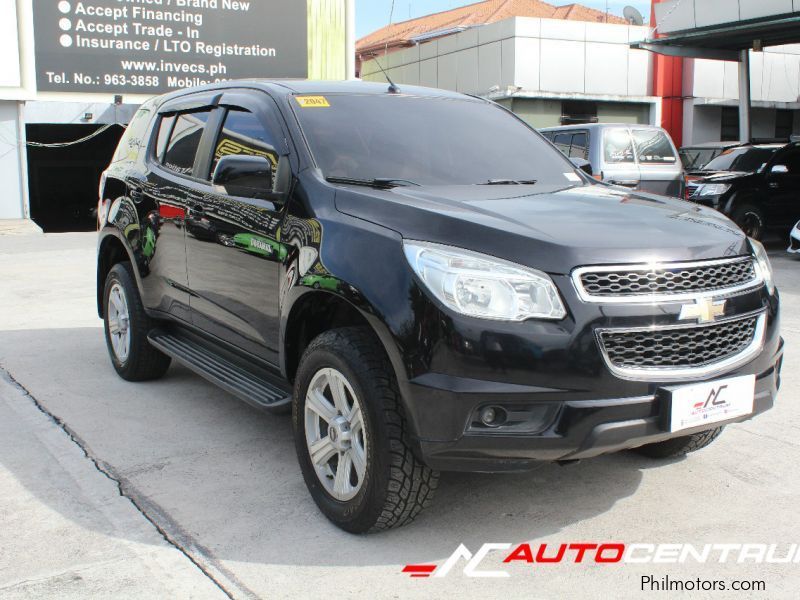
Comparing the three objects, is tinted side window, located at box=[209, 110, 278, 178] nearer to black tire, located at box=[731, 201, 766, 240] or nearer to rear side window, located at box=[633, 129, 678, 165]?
rear side window, located at box=[633, 129, 678, 165]

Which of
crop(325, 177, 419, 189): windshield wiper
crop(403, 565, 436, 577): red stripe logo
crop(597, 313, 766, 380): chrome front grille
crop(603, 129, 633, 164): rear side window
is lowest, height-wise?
crop(403, 565, 436, 577): red stripe logo

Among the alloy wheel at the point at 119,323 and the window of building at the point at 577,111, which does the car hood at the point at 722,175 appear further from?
the window of building at the point at 577,111

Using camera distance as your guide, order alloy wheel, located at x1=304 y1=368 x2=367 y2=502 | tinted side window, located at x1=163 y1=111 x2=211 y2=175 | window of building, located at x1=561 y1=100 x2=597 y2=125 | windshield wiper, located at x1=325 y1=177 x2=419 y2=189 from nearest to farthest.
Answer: alloy wheel, located at x1=304 y1=368 x2=367 y2=502
windshield wiper, located at x1=325 y1=177 x2=419 y2=189
tinted side window, located at x1=163 y1=111 x2=211 y2=175
window of building, located at x1=561 y1=100 x2=597 y2=125

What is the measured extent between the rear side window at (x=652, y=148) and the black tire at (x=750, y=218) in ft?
3.96

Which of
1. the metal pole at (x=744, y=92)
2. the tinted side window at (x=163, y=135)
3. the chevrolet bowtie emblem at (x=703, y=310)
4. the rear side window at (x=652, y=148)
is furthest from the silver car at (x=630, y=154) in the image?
the chevrolet bowtie emblem at (x=703, y=310)

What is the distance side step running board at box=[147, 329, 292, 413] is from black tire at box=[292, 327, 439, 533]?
557 mm

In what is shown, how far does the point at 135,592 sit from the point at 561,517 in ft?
5.39

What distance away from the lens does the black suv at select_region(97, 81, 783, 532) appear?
2.99m

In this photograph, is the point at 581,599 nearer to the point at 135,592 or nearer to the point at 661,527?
the point at 661,527

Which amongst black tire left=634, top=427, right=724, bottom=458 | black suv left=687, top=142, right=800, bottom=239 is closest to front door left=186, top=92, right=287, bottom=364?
black tire left=634, top=427, right=724, bottom=458

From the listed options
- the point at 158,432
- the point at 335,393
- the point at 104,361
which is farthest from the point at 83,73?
the point at 335,393

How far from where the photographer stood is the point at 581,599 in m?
2.94

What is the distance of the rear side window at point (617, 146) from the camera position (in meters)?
12.6

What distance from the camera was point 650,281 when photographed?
3096mm
